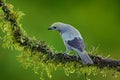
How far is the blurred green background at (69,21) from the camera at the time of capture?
34.4ft

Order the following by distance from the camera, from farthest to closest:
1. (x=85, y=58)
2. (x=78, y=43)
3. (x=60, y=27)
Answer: (x=60, y=27) < (x=78, y=43) < (x=85, y=58)

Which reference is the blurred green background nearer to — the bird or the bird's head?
the bird's head

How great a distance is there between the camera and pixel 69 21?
1088cm

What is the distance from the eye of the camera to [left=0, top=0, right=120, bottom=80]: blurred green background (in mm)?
10476

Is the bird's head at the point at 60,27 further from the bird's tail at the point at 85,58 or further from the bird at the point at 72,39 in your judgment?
the bird's tail at the point at 85,58

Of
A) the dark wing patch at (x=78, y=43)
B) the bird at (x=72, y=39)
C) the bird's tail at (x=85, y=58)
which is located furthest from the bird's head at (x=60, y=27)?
the bird's tail at (x=85, y=58)

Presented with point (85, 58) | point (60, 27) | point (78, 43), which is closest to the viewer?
point (85, 58)

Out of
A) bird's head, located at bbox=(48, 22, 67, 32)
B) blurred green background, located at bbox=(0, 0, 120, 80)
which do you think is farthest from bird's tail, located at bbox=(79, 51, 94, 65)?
blurred green background, located at bbox=(0, 0, 120, 80)

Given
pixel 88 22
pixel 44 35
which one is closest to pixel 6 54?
pixel 44 35

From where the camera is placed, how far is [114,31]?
11.2 m

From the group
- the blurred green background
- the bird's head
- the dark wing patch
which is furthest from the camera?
the blurred green background

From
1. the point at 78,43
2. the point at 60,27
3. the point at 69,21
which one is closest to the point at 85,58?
the point at 78,43

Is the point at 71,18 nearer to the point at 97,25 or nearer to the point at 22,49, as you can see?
the point at 97,25

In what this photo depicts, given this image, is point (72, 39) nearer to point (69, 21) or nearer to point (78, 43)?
point (78, 43)
